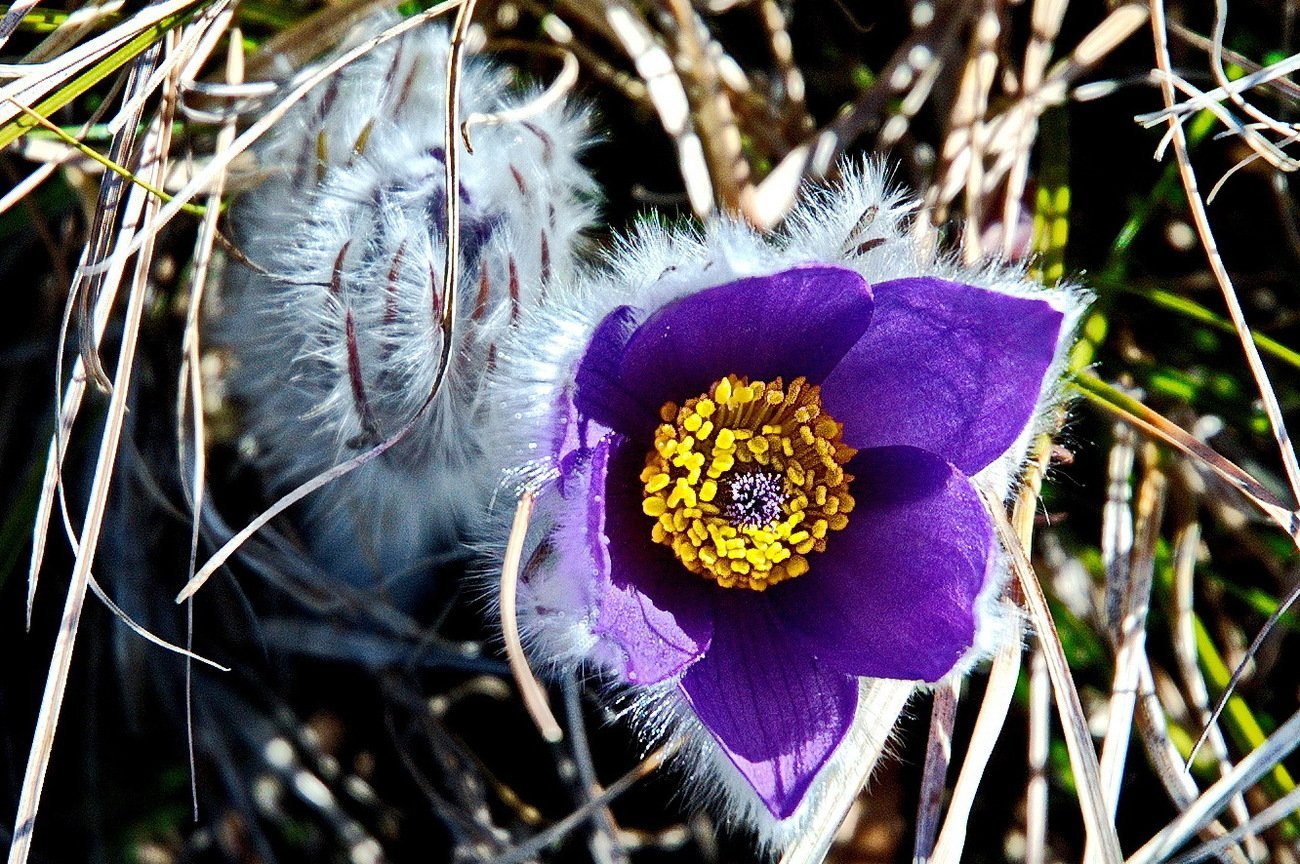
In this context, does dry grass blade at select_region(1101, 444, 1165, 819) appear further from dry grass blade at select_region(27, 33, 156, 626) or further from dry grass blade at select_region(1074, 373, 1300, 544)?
dry grass blade at select_region(27, 33, 156, 626)

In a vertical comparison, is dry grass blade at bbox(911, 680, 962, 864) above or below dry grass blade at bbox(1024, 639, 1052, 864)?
above

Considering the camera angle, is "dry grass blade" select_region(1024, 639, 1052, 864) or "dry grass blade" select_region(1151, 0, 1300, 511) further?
"dry grass blade" select_region(1024, 639, 1052, 864)

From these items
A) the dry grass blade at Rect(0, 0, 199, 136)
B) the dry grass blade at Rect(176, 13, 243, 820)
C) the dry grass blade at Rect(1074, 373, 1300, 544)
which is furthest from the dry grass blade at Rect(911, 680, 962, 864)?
the dry grass blade at Rect(0, 0, 199, 136)

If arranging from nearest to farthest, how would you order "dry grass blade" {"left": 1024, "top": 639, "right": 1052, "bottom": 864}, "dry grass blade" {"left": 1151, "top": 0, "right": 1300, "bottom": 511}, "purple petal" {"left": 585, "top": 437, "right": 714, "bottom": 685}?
"purple petal" {"left": 585, "top": 437, "right": 714, "bottom": 685}, "dry grass blade" {"left": 1151, "top": 0, "right": 1300, "bottom": 511}, "dry grass blade" {"left": 1024, "top": 639, "right": 1052, "bottom": 864}


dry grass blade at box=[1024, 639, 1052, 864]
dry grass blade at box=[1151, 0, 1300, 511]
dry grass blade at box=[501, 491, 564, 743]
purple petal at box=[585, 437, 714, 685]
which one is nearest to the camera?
dry grass blade at box=[501, 491, 564, 743]

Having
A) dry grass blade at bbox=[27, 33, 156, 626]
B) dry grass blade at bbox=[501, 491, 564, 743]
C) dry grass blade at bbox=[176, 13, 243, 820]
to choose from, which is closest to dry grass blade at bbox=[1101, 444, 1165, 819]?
dry grass blade at bbox=[501, 491, 564, 743]

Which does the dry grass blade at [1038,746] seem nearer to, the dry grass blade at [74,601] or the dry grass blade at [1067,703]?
the dry grass blade at [1067,703]

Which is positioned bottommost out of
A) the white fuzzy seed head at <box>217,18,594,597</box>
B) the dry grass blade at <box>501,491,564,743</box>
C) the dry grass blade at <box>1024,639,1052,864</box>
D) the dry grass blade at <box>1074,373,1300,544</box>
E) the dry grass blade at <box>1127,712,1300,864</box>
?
the dry grass blade at <box>1024,639,1052,864</box>

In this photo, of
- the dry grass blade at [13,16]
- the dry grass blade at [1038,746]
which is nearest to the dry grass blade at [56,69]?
the dry grass blade at [13,16]

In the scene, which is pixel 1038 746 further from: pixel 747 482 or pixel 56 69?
pixel 56 69
